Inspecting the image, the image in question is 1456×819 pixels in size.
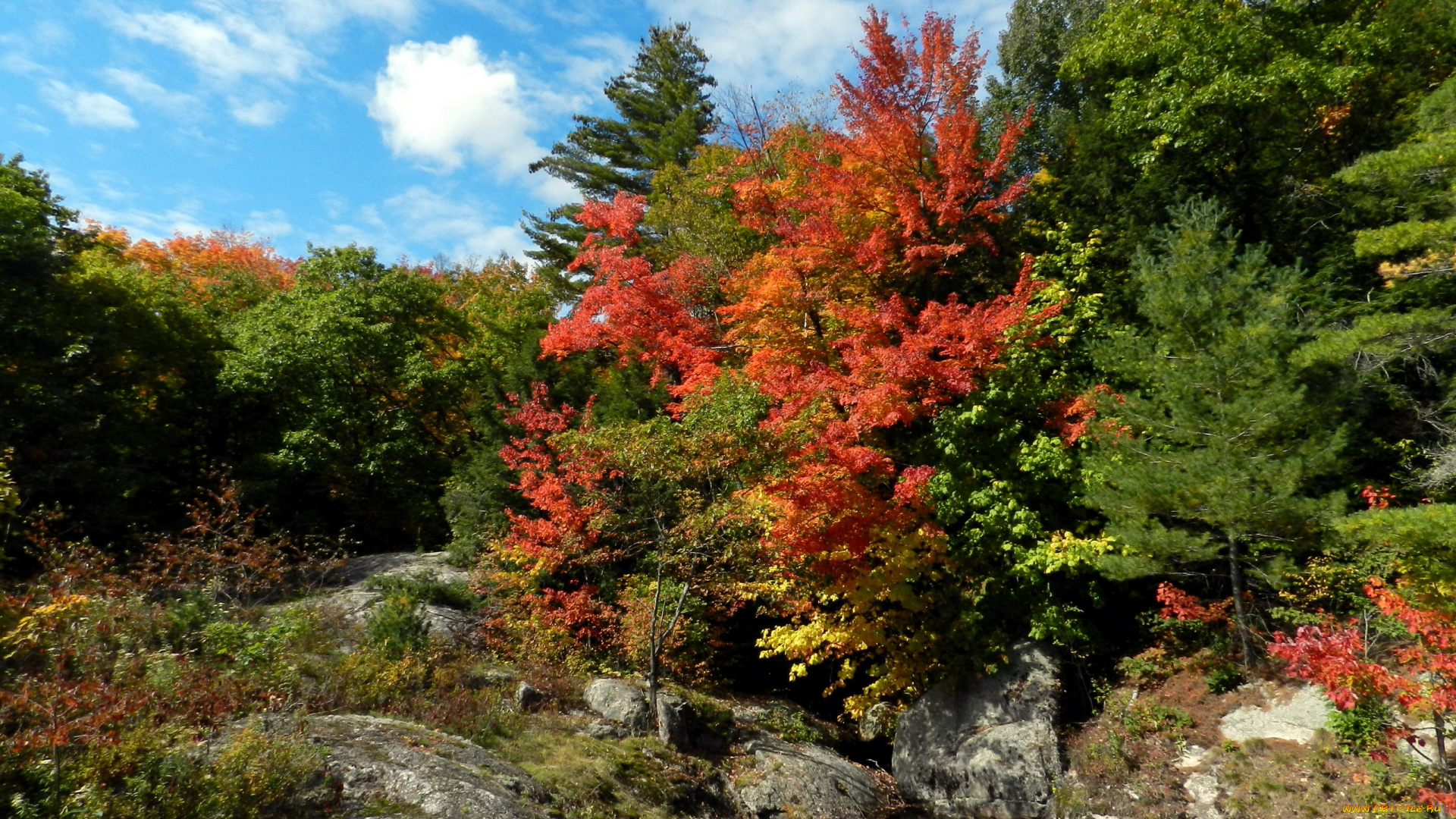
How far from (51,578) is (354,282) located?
44.3 ft

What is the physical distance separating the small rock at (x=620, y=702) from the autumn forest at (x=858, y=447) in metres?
0.65

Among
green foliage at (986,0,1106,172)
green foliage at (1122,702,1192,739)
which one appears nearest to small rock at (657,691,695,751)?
Result: green foliage at (1122,702,1192,739)

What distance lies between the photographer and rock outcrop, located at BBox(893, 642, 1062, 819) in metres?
11.1

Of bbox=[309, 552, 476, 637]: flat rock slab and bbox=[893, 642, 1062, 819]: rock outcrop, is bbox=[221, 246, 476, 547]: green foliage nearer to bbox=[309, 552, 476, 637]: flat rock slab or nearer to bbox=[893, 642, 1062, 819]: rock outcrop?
bbox=[309, 552, 476, 637]: flat rock slab

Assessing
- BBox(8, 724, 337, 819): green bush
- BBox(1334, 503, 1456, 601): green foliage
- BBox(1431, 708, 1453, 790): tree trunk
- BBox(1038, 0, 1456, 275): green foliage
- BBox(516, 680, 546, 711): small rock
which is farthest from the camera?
BBox(1038, 0, 1456, 275): green foliage

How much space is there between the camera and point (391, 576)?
Result: 46.7 ft

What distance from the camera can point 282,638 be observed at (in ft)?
29.7

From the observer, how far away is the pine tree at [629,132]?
27.0m

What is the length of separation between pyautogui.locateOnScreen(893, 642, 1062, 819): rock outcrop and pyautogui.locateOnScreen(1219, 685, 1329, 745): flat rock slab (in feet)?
8.17

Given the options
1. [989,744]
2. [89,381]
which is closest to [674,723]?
[989,744]

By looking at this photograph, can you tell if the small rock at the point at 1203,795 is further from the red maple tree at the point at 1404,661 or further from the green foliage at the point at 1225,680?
the red maple tree at the point at 1404,661

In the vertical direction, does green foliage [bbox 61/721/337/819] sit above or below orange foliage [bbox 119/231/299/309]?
below

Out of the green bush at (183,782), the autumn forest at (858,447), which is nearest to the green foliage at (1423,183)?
the autumn forest at (858,447)

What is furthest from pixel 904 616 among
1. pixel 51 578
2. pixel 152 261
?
pixel 152 261
